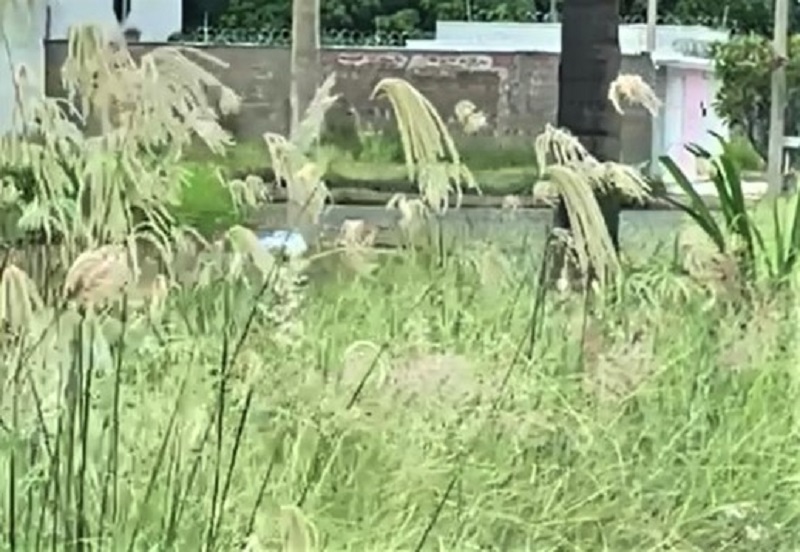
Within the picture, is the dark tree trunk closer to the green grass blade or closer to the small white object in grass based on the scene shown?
the green grass blade

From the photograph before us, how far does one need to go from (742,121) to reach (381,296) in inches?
13.7

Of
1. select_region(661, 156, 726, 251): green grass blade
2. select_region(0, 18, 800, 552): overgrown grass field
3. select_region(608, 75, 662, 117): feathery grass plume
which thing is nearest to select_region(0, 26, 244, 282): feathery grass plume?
select_region(0, 18, 800, 552): overgrown grass field

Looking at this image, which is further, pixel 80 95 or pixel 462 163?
pixel 462 163

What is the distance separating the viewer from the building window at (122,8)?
1092 millimetres

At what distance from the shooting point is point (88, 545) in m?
0.93

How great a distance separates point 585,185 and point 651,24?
261 millimetres

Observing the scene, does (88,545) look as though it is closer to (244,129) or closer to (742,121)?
(244,129)

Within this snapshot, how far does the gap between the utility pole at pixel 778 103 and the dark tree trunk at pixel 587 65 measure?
6.2 inches

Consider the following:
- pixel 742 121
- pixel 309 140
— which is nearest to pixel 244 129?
pixel 309 140

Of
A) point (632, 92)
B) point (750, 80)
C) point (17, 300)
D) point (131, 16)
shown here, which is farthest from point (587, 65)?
point (17, 300)

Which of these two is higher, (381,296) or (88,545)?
(381,296)

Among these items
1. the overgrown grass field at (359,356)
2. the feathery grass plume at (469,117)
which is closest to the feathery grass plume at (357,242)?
the overgrown grass field at (359,356)

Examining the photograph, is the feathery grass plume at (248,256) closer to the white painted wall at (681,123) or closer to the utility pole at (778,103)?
the white painted wall at (681,123)

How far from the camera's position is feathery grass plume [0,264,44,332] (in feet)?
2.93
